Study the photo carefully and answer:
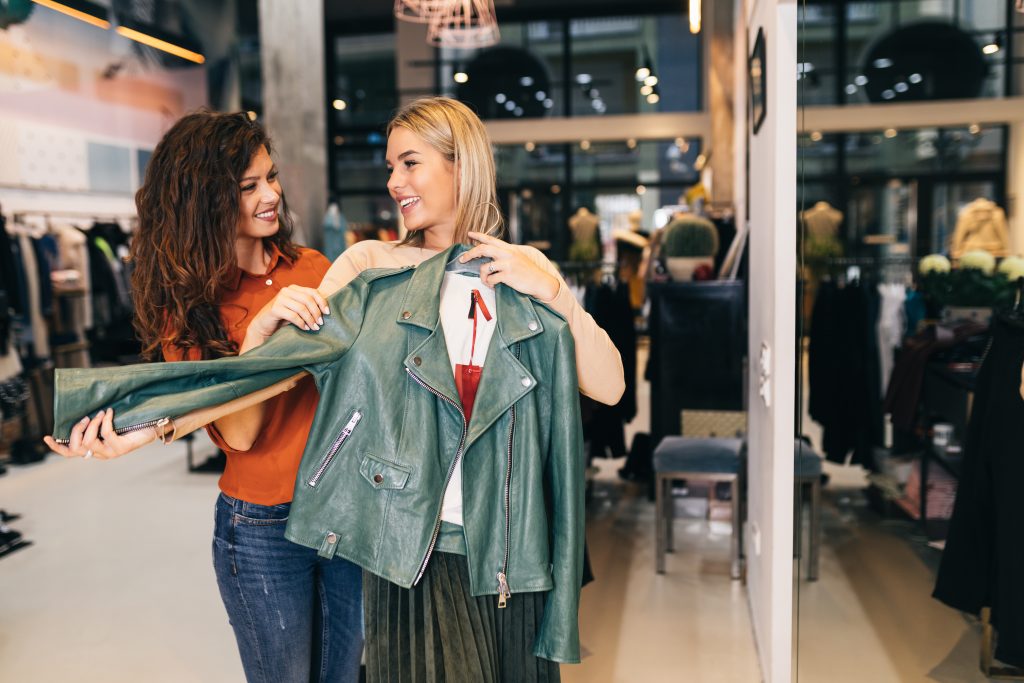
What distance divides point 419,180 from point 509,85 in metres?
10.9

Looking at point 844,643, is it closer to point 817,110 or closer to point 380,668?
point 380,668

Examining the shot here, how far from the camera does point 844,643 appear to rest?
3256 mm

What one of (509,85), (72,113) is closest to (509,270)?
(72,113)

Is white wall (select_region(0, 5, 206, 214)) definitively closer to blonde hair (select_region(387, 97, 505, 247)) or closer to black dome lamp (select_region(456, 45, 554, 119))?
black dome lamp (select_region(456, 45, 554, 119))

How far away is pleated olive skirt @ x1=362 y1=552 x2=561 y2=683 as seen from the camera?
4.99 ft

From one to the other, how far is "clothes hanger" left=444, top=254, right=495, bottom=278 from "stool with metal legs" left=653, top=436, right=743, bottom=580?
2.59 meters

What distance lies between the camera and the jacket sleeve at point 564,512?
1527mm

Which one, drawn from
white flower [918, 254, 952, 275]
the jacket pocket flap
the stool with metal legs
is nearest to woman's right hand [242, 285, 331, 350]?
the jacket pocket flap

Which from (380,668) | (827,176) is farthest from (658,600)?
(827,176)

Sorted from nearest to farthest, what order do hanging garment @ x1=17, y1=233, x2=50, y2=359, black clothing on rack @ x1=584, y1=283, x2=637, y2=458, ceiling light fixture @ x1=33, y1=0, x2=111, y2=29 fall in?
black clothing on rack @ x1=584, y1=283, x2=637, y2=458
ceiling light fixture @ x1=33, y1=0, x2=111, y2=29
hanging garment @ x1=17, y1=233, x2=50, y2=359

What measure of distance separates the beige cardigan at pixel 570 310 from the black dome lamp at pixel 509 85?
34.7ft

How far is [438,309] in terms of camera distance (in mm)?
1507

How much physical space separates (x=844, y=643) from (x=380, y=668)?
2.36 meters

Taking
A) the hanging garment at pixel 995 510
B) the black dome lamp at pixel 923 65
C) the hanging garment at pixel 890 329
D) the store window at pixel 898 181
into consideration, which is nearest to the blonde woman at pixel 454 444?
the hanging garment at pixel 995 510
